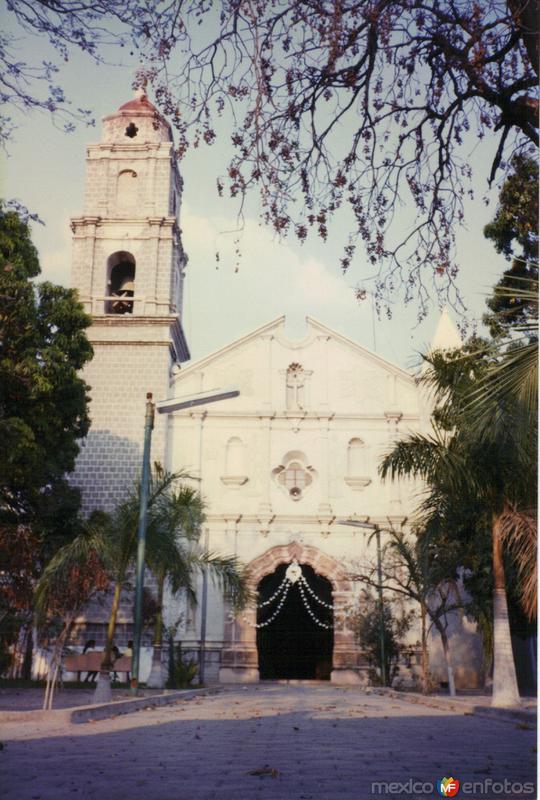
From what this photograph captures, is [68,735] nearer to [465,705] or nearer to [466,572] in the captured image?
[465,705]

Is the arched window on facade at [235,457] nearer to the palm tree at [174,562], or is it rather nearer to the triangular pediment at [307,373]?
the triangular pediment at [307,373]

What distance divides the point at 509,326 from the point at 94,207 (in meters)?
13.4

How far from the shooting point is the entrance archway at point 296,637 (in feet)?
63.2

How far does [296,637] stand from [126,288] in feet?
26.1

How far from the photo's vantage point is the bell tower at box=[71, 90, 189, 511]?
49.5 feet

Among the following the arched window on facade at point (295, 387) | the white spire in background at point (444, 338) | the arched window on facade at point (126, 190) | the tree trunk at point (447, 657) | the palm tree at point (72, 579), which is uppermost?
the arched window on facade at point (126, 190)

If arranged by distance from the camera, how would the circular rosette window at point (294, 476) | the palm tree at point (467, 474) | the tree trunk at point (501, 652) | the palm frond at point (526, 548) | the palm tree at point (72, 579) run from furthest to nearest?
the circular rosette window at point (294, 476)
the tree trunk at point (501, 652)
the palm tree at point (72, 579)
the palm tree at point (467, 474)
the palm frond at point (526, 548)

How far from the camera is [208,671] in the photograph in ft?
59.7

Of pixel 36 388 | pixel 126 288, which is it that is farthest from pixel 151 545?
pixel 126 288

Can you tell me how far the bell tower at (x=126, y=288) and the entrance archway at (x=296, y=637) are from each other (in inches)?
151

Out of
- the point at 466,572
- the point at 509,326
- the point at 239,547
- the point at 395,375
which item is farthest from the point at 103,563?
the point at 395,375

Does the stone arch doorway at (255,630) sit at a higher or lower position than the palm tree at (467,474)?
lower

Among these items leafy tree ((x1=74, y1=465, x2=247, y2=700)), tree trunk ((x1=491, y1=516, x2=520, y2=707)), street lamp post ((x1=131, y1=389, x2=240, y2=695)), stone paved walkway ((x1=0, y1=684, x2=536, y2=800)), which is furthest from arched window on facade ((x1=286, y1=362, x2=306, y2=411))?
stone paved walkway ((x1=0, y1=684, x2=536, y2=800))

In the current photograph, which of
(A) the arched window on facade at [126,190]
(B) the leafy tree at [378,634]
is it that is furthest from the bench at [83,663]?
(A) the arched window on facade at [126,190]
